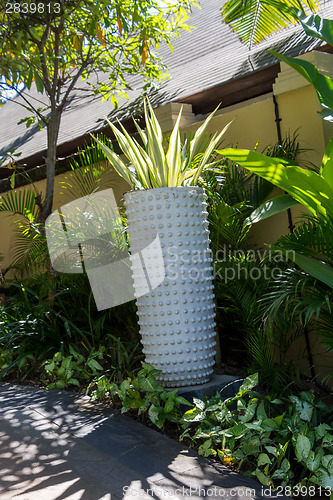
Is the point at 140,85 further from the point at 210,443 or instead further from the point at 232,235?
the point at 210,443

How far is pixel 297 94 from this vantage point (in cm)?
498

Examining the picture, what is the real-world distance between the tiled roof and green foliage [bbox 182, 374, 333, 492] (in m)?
3.71

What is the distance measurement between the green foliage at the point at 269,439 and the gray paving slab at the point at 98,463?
0.43ft

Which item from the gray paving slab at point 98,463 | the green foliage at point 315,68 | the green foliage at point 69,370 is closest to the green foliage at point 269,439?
the gray paving slab at point 98,463

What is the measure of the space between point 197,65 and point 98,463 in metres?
6.37

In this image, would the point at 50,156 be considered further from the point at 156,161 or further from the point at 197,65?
the point at 197,65

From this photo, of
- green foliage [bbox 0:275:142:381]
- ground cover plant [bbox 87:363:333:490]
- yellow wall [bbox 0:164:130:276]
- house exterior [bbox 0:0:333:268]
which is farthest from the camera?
yellow wall [bbox 0:164:130:276]

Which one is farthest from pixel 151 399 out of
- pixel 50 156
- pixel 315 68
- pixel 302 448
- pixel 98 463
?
pixel 50 156

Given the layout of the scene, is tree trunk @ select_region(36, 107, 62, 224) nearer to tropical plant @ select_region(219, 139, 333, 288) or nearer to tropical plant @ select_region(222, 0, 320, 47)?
tropical plant @ select_region(222, 0, 320, 47)

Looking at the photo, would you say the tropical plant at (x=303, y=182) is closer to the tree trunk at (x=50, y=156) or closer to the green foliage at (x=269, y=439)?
the green foliage at (x=269, y=439)

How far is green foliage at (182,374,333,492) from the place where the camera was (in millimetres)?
2781

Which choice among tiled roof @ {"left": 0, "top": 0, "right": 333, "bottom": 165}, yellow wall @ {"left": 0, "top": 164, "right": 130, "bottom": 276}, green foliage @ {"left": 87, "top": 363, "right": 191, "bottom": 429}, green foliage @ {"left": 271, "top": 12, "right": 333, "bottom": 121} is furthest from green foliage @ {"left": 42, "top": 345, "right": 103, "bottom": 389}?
tiled roof @ {"left": 0, "top": 0, "right": 333, "bottom": 165}

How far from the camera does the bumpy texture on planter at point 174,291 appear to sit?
3.87 metres

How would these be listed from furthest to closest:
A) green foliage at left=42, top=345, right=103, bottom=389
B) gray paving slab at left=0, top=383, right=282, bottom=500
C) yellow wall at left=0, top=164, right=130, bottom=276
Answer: yellow wall at left=0, top=164, right=130, bottom=276 < green foliage at left=42, top=345, right=103, bottom=389 < gray paving slab at left=0, top=383, right=282, bottom=500
